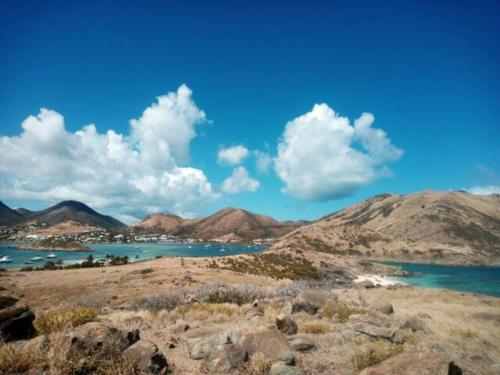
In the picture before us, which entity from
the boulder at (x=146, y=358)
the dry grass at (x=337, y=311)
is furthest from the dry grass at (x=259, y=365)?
the dry grass at (x=337, y=311)

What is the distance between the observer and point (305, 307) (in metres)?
16.8

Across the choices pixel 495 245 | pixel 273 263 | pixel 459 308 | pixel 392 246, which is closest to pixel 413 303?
pixel 459 308

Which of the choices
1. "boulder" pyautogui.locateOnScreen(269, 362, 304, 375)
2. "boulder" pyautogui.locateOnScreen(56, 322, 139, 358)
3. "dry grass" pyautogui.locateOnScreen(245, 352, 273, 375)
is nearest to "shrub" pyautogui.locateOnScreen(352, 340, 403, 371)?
"boulder" pyautogui.locateOnScreen(269, 362, 304, 375)

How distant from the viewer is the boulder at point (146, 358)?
736cm

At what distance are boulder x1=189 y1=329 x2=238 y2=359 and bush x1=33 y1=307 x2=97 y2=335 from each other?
424 cm

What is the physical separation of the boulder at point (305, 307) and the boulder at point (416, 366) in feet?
32.0

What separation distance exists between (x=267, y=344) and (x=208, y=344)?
1.81m

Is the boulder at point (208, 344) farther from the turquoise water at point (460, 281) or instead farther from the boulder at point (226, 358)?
the turquoise water at point (460, 281)

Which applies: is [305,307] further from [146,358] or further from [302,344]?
[146,358]

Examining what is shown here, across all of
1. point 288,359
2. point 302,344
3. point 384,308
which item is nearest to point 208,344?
point 288,359

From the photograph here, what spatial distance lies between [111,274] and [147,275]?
559 cm

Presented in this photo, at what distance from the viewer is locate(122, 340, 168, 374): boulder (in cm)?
736

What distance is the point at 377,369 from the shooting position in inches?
273

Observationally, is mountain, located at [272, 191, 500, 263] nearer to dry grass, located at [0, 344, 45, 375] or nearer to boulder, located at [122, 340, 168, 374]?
boulder, located at [122, 340, 168, 374]
